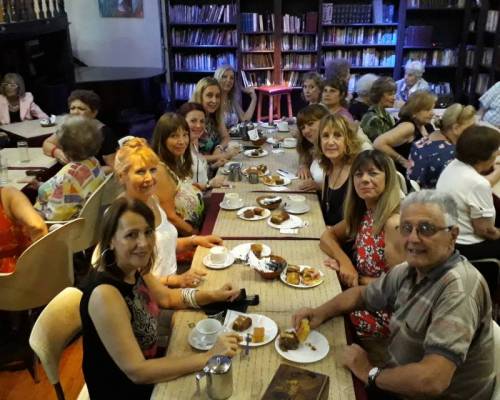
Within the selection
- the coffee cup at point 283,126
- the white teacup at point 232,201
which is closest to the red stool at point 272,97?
the coffee cup at point 283,126

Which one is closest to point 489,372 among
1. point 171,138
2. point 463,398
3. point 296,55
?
point 463,398

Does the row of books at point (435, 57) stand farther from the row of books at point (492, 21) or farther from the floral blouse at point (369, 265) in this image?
the floral blouse at point (369, 265)

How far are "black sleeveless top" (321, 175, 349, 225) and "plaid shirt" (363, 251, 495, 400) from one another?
3.77ft

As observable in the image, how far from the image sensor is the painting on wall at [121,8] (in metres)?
7.50

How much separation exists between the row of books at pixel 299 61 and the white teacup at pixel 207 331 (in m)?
6.05

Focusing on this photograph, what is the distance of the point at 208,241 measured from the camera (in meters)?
2.42

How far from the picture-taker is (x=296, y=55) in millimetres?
7219

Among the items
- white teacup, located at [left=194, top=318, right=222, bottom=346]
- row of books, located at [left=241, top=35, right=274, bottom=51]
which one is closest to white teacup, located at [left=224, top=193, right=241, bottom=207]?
white teacup, located at [left=194, top=318, right=222, bottom=346]

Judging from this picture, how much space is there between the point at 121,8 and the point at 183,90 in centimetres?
160

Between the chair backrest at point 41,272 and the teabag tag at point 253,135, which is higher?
the teabag tag at point 253,135

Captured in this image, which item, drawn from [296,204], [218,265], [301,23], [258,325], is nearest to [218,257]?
[218,265]

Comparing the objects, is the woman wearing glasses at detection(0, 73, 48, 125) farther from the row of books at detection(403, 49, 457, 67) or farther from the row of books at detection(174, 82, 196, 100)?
the row of books at detection(403, 49, 457, 67)

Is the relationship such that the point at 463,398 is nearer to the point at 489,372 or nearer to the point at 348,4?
the point at 489,372

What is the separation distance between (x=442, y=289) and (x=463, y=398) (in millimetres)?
376
